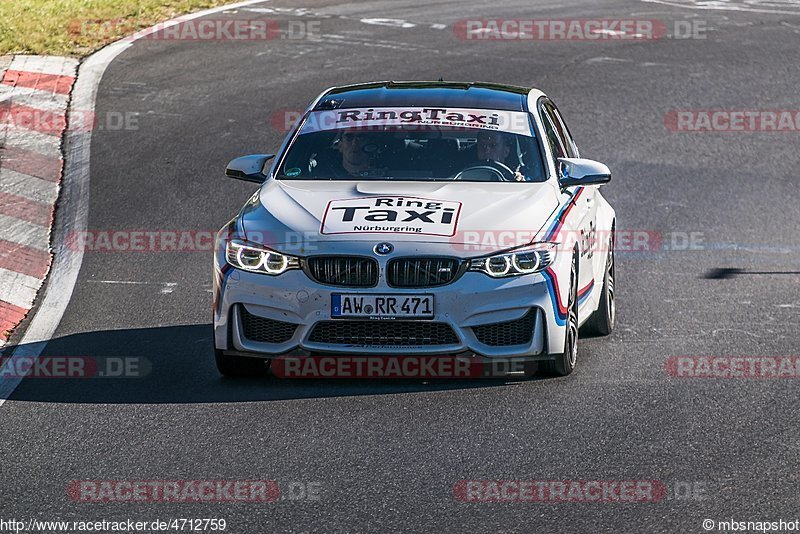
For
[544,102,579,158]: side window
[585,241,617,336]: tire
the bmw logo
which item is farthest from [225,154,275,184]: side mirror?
[585,241,617,336]: tire

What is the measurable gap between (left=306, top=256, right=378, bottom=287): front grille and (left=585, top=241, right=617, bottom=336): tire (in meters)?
2.29

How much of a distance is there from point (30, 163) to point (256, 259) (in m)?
6.98

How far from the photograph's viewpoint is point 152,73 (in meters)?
18.2

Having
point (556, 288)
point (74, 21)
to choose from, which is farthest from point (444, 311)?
point (74, 21)

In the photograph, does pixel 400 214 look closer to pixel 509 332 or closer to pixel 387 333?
pixel 387 333

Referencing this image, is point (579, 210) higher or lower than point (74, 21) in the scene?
higher

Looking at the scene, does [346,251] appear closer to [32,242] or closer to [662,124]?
[32,242]

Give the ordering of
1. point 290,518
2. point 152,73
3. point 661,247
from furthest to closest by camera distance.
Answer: point 152,73, point 661,247, point 290,518

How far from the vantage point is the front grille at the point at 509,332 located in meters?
7.97

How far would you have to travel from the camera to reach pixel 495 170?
907cm

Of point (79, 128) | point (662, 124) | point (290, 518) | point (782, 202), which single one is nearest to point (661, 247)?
point (782, 202)

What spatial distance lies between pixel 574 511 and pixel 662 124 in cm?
1169

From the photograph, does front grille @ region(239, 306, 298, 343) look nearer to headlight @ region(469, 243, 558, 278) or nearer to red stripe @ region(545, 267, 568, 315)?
headlight @ region(469, 243, 558, 278)

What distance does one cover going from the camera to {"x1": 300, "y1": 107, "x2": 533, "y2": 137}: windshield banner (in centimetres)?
935
